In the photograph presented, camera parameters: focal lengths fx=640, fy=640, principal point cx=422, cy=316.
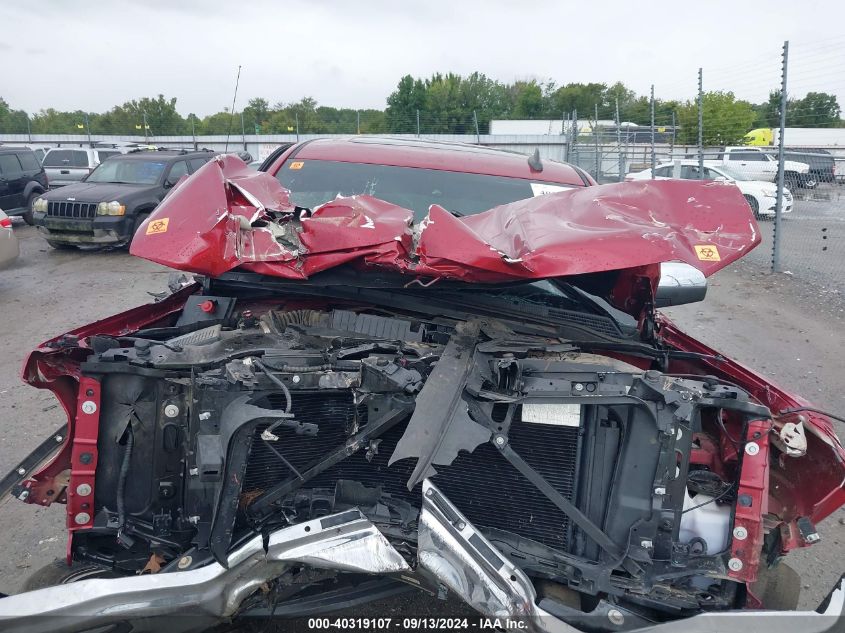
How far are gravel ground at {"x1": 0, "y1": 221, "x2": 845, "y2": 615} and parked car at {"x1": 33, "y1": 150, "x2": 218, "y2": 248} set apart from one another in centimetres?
37

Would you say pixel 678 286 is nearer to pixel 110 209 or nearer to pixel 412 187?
pixel 412 187

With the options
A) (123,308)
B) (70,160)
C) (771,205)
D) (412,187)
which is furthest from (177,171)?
(771,205)

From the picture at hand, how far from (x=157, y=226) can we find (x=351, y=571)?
61.2 inches

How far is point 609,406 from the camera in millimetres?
2191

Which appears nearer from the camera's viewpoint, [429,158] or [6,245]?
[429,158]

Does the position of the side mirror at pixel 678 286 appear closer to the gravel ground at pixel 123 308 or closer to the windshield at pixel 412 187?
the windshield at pixel 412 187

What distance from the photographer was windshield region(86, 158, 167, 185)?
1120cm

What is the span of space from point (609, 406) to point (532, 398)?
0.28 m

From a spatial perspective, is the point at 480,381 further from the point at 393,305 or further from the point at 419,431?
the point at 393,305

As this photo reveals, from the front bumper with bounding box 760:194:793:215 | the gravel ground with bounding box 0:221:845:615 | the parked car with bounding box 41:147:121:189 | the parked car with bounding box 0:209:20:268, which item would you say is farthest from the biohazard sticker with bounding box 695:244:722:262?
the parked car with bounding box 41:147:121:189

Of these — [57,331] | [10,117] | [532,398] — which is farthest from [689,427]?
[10,117]

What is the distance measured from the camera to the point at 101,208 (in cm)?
1011

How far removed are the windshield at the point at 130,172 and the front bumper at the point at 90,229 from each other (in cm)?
126

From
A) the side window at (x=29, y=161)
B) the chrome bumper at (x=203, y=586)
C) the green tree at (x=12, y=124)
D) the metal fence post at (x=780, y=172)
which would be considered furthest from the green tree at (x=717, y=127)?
the green tree at (x=12, y=124)
